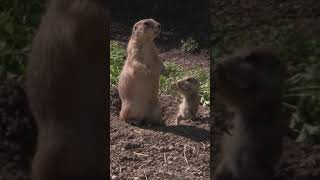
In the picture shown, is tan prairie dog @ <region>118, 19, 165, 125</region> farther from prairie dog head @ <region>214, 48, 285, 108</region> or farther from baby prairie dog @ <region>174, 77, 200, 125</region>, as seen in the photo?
prairie dog head @ <region>214, 48, 285, 108</region>

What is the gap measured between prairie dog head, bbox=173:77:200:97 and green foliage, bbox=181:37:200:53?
0.41 ft

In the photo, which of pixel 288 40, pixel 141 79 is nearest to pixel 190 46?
pixel 288 40

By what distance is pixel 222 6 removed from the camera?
3107 millimetres

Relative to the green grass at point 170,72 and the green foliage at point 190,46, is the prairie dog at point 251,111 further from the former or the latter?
the green foliage at point 190,46

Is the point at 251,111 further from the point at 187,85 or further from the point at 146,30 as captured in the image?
the point at 146,30

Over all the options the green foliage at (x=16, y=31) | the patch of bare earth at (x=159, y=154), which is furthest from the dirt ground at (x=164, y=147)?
the green foliage at (x=16, y=31)

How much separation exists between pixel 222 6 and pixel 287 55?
0.31m

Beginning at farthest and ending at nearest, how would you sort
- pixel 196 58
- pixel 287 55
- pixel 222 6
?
pixel 196 58 → pixel 222 6 → pixel 287 55

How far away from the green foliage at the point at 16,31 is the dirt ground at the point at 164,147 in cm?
49

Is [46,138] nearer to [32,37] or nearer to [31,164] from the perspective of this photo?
[31,164]

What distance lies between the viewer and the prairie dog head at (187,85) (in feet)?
12.5

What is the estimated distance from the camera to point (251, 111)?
8.96 ft

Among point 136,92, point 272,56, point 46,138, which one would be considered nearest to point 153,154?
point 46,138

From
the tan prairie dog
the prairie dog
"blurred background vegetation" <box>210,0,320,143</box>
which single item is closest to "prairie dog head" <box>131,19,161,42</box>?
the tan prairie dog
